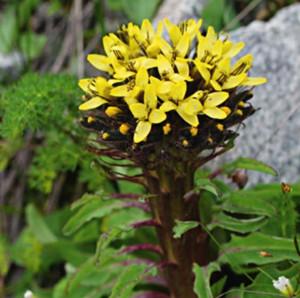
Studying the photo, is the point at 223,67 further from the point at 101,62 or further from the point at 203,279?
the point at 203,279

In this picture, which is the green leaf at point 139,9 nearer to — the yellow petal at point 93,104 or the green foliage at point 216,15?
the green foliage at point 216,15

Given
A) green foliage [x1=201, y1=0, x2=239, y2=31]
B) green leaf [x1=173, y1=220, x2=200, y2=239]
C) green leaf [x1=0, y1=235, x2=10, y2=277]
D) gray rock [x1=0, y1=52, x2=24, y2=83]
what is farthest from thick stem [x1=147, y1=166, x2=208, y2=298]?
gray rock [x1=0, y1=52, x2=24, y2=83]

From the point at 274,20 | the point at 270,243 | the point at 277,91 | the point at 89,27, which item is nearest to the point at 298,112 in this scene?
the point at 277,91

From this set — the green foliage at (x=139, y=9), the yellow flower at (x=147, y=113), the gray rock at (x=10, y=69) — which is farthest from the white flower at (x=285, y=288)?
the gray rock at (x=10, y=69)

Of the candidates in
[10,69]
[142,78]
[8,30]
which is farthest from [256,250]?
[8,30]

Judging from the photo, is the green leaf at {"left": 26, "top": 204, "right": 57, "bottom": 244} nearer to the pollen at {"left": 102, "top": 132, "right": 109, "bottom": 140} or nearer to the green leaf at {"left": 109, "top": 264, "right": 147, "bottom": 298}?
the green leaf at {"left": 109, "top": 264, "right": 147, "bottom": 298}
